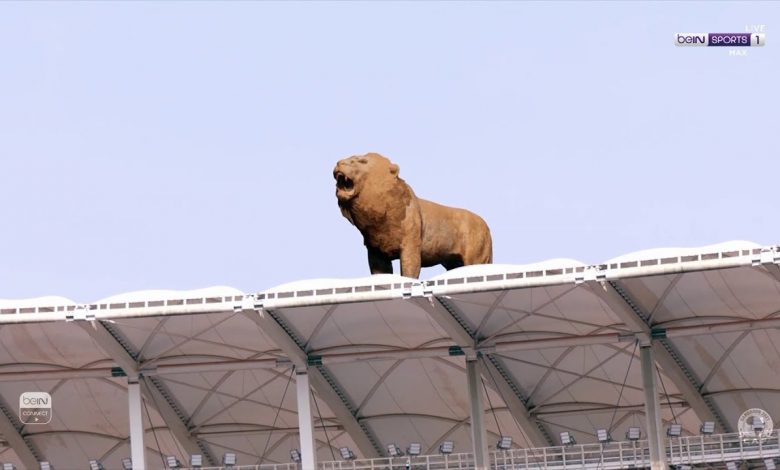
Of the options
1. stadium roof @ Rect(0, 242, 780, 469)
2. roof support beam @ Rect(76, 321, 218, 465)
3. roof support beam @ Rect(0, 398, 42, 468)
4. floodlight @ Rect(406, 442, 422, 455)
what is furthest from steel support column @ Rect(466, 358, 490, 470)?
roof support beam @ Rect(0, 398, 42, 468)

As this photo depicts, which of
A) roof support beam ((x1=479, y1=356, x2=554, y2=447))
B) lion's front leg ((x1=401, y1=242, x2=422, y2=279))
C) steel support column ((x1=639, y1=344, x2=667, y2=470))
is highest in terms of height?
lion's front leg ((x1=401, y1=242, x2=422, y2=279))

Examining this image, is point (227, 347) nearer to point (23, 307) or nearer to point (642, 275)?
point (23, 307)

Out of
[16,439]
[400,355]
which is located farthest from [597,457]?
[16,439]

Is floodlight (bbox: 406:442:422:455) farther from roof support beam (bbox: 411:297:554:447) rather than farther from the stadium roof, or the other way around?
roof support beam (bbox: 411:297:554:447)

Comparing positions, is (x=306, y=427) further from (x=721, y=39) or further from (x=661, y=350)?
(x=721, y=39)

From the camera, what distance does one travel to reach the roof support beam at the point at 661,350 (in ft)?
Answer: 197

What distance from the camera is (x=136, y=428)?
2594 inches

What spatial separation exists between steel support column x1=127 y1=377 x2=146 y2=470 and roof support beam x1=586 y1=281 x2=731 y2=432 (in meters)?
17.8

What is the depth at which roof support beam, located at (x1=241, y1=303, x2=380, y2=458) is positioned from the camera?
2467 inches

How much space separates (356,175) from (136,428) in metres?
12.5

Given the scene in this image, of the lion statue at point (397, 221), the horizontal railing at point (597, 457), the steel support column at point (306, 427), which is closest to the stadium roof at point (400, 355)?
the horizontal railing at point (597, 457)

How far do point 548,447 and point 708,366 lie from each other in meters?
6.62

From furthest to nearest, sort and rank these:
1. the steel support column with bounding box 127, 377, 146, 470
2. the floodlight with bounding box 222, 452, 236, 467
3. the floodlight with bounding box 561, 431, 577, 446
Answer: the floodlight with bounding box 222, 452, 236, 467 → the steel support column with bounding box 127, 377, 146, 470 → the floodlight with bounding box 561, 431, 577, 446

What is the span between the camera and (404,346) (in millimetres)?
65625
